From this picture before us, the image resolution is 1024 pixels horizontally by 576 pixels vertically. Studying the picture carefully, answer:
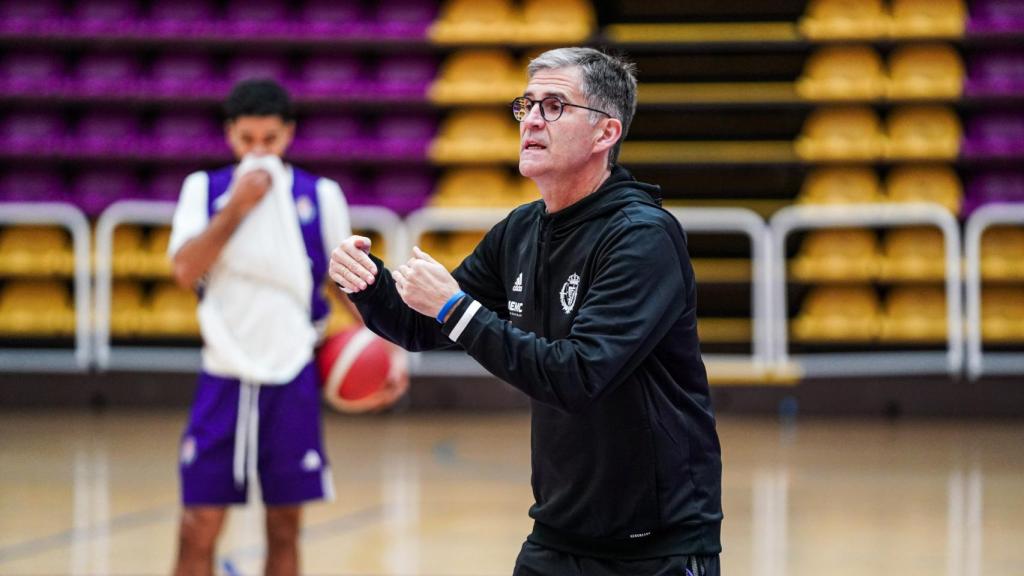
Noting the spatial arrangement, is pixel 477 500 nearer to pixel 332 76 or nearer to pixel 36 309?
pixel 36 309

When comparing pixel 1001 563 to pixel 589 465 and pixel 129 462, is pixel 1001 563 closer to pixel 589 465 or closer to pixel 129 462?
pixel 589 465

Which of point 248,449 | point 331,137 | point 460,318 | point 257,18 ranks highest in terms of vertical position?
point 257,18

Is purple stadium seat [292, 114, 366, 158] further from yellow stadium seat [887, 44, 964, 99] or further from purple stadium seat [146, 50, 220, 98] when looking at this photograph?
yellow stadium seat [887, 44, 964, 99]

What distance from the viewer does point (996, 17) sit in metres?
9.33

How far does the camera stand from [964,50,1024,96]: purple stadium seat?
Result: 9.20 meters

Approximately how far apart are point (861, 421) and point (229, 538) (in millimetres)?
4478

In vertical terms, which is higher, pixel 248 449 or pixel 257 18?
pixel 257 18

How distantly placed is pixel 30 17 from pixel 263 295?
23.2ft

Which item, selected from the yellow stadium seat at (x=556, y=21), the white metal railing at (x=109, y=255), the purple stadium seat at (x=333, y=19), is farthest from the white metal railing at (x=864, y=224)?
the purple stadium seat at (x=333, y=19)

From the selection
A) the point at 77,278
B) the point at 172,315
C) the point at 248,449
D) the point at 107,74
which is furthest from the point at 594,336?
the point at 107,74

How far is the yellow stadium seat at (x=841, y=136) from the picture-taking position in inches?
363

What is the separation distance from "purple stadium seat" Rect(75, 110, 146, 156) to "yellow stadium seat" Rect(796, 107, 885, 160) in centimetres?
462

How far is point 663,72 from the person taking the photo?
9.85 m

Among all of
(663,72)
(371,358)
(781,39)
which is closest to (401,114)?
(663,72)
